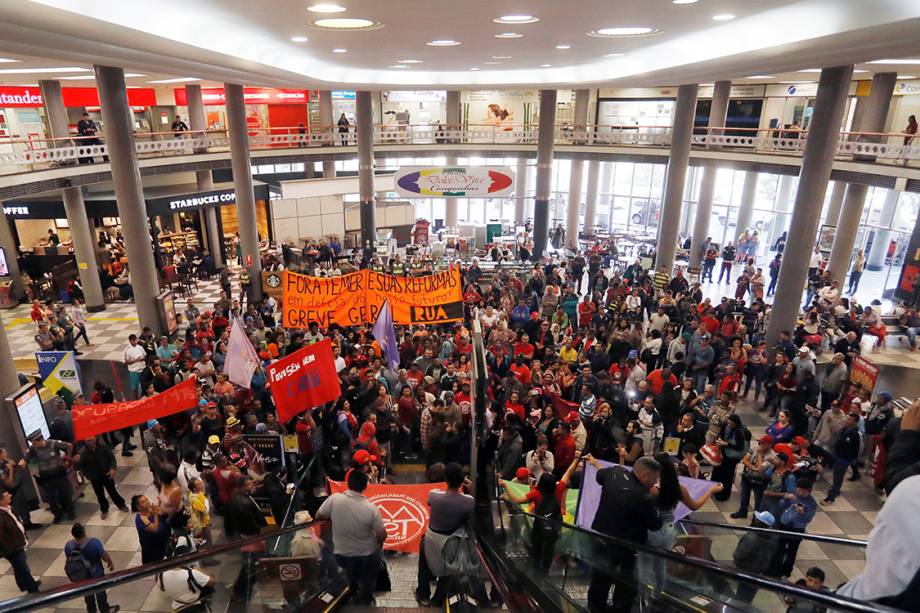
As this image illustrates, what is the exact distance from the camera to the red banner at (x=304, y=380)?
895cm

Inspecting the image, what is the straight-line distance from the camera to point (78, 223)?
2039 centimetres

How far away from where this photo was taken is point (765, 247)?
33.2m

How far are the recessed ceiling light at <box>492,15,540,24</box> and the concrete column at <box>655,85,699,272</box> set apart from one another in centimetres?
1488

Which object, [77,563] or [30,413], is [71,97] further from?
[77,563]

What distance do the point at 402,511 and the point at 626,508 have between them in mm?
3414

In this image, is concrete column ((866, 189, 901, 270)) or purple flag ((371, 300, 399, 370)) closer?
purple flag ((371, 300, 399, 370))

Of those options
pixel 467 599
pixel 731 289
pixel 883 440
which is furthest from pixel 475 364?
pixel 731 289

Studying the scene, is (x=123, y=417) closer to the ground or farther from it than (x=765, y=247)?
farther from it

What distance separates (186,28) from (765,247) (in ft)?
106

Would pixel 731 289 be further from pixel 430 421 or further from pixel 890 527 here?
pixel 890 527

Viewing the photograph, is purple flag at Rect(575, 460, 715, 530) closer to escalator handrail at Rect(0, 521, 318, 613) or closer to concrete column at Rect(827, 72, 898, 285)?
escalator handrail at Rect(0, 521, 318, 613)

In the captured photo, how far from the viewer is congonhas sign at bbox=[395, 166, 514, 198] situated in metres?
21.2

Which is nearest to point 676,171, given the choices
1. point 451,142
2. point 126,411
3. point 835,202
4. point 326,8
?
point 835,202

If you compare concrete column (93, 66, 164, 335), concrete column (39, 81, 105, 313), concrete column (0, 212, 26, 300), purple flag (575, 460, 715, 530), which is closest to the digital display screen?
concrete column (93, 66, 164, 335)
